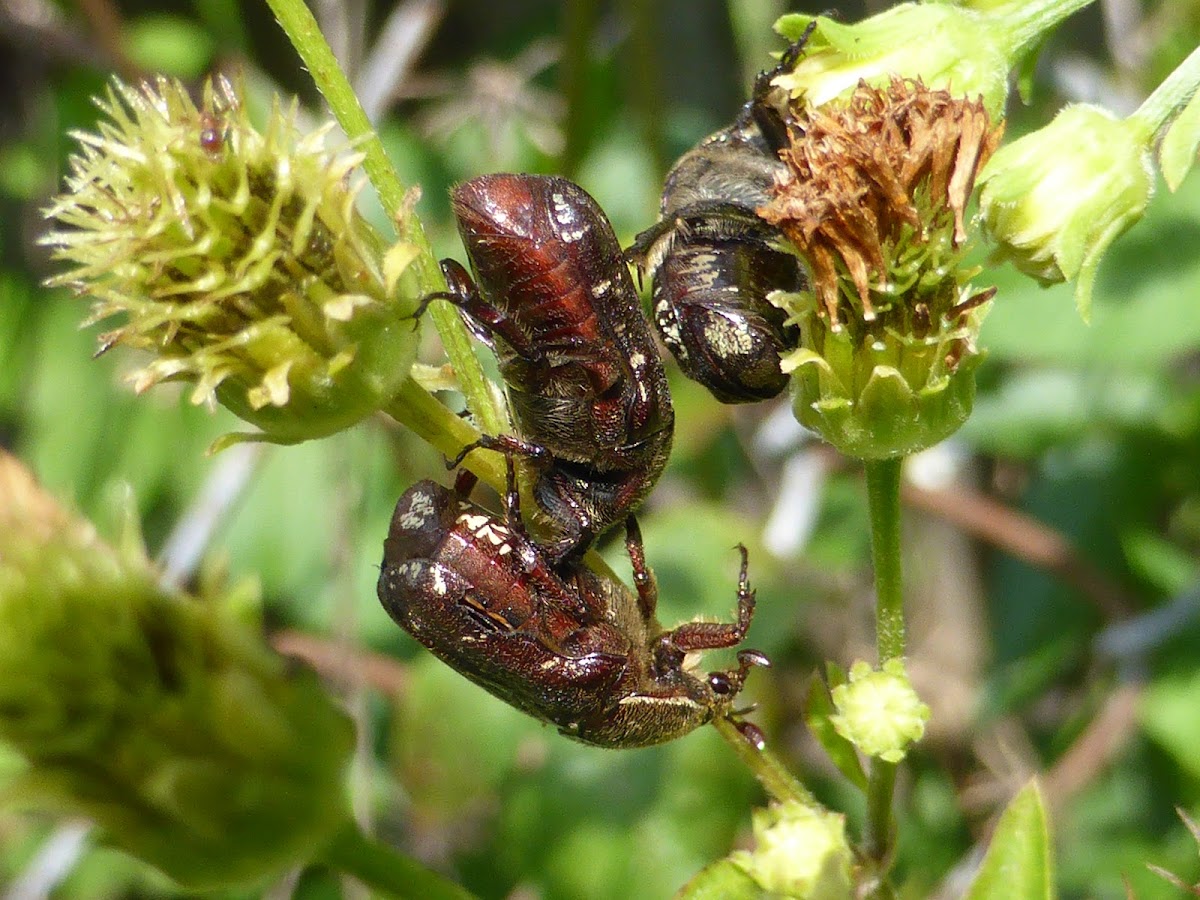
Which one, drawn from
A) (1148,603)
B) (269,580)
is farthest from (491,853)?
(1148,603)

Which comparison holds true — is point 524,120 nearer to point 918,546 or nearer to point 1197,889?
point 918,546

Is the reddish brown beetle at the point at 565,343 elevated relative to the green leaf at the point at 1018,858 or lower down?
elevated

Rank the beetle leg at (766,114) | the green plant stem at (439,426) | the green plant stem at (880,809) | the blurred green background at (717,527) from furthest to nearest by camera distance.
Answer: the blurred green background at (717,527)
the beetle leg at (766,114)
the green plant stem at (880,809)
the green plant stem at (439,426)

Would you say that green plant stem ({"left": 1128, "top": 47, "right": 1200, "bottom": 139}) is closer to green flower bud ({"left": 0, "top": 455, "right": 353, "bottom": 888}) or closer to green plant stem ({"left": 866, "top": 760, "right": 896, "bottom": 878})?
green plant stem ({"left": 866, "top": 760, "right": 896, "bottom": 878})

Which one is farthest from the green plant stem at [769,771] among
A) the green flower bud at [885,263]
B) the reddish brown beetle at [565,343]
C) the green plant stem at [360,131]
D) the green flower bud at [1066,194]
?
the green flower bud at [1066,194]

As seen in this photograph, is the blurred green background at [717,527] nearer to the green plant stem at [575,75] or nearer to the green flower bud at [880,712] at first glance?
the green plant stem at [575,75]

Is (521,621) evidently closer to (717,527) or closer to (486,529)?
(486,529)

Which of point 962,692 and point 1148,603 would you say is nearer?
point 1148,603
